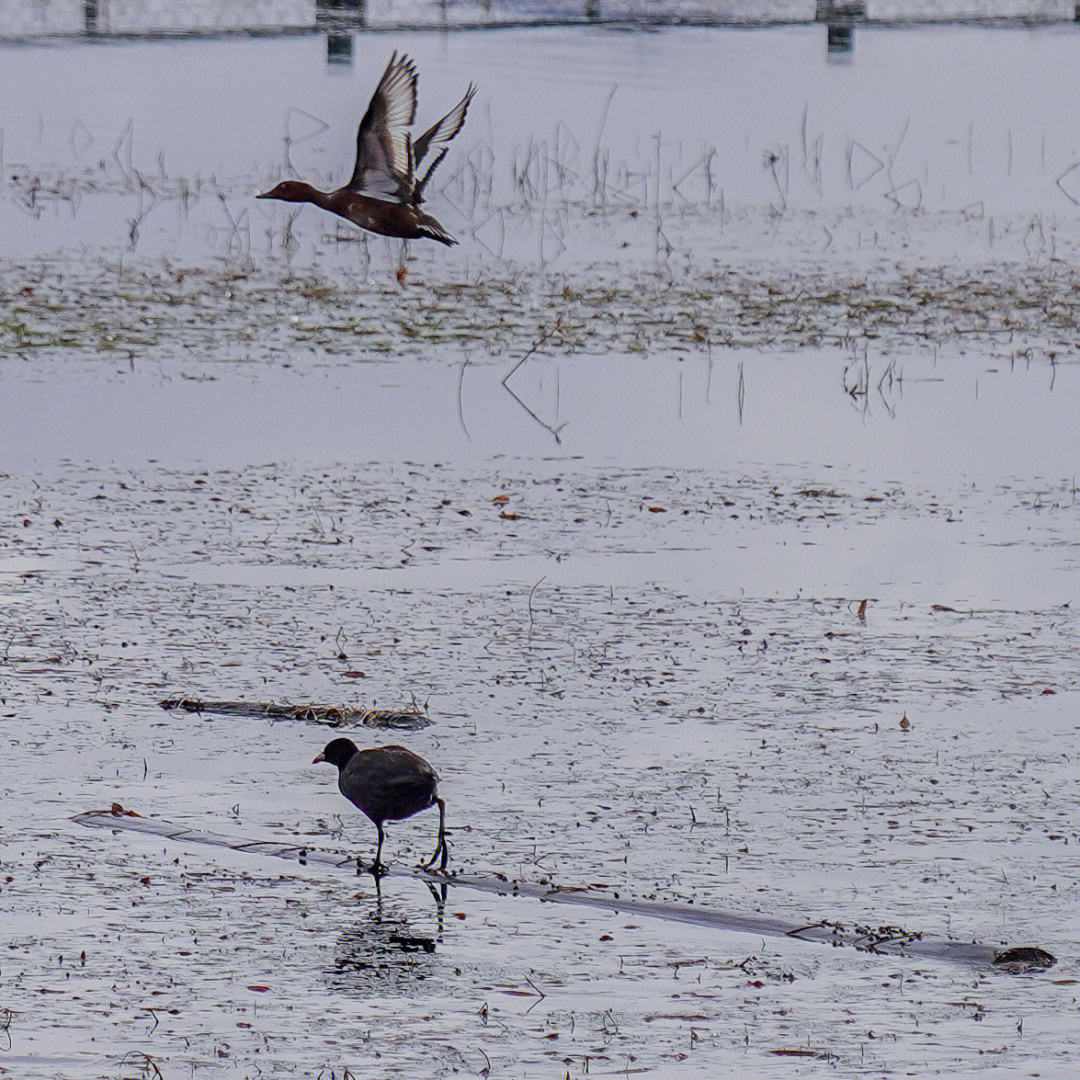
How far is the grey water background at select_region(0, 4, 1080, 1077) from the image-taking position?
431 centimetres

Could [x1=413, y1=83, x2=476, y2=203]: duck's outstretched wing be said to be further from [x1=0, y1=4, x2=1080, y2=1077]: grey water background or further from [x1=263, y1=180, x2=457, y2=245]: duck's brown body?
[x1=0, y1=4, x2=1080, y2=1077]: grey water background

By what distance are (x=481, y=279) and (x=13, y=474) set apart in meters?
6.04

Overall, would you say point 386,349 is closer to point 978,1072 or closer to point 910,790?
point 910,790

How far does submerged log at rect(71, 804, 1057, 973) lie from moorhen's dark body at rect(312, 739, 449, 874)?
0.10 meters

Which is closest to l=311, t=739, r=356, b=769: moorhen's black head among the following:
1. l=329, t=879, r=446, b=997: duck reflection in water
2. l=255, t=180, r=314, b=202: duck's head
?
l=329, t=879, r=446, b=997: duck reflection in water

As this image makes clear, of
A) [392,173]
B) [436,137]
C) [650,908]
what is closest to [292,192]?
[392,173]

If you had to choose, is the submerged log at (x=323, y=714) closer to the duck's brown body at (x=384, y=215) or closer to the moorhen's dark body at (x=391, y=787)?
the moorhen's dark body at (x=391, y=787)

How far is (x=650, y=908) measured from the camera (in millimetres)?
4766

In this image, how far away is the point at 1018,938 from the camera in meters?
4.61

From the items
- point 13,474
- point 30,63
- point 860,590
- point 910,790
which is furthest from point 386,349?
point 30,63

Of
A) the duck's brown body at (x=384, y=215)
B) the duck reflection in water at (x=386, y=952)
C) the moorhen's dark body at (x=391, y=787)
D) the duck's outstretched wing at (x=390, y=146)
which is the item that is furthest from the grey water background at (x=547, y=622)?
the duck's outstretched wing at (x=390, y=146)

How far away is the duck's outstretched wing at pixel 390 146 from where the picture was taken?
31.7 feet

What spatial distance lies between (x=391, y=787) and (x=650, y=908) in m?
0.62

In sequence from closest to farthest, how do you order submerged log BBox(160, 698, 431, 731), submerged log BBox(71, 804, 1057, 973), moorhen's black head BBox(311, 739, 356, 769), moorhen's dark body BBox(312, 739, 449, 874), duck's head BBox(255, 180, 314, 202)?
submerged log BBox(71, 804, 1057, 973) → moorhen's dark body BBox(312, 739, 449, 874) → moorhen's black head BBox(311, 739, 356, 769) → submerged log BBox(160, 698, 431, 731) → duck's head BBox(255, 180, 314, 202)
